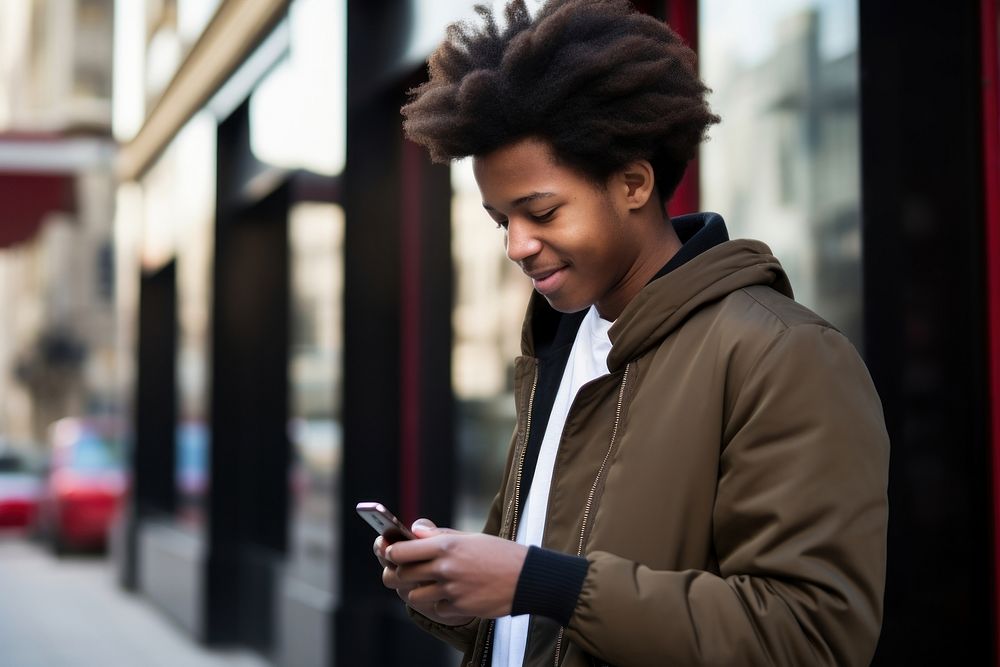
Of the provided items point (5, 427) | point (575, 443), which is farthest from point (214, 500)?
point (5, 427)

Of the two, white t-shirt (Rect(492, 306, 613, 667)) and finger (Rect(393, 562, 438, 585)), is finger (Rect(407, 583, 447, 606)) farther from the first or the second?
white t-shirt (Rect(492, 306, 613, 667))

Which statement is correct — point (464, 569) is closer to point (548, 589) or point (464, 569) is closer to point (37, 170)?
point (548, 589)

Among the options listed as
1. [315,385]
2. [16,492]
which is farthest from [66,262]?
[315,385]

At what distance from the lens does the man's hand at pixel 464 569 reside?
1.63m

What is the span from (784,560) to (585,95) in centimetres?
71

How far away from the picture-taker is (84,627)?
9.68 meters

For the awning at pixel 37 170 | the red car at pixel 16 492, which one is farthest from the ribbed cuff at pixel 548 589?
the awning at pixel 37 170

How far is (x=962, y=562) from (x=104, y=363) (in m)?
44.2

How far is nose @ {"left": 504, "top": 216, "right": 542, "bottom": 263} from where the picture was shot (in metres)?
1.92

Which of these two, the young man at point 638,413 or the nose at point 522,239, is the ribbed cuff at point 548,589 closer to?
the young man at point 638,413

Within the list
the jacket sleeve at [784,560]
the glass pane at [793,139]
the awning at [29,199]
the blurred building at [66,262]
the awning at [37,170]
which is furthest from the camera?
the blurred building at [66,262]

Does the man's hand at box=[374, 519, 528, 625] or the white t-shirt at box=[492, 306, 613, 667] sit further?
the white t-shirt at box=[492, 306, 613, 667]

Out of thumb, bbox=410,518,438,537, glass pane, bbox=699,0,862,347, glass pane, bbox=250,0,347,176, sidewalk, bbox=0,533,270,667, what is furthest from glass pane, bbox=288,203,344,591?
thumb, bbox=410,518,438,537

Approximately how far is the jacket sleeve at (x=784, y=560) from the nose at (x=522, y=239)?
42 cm
